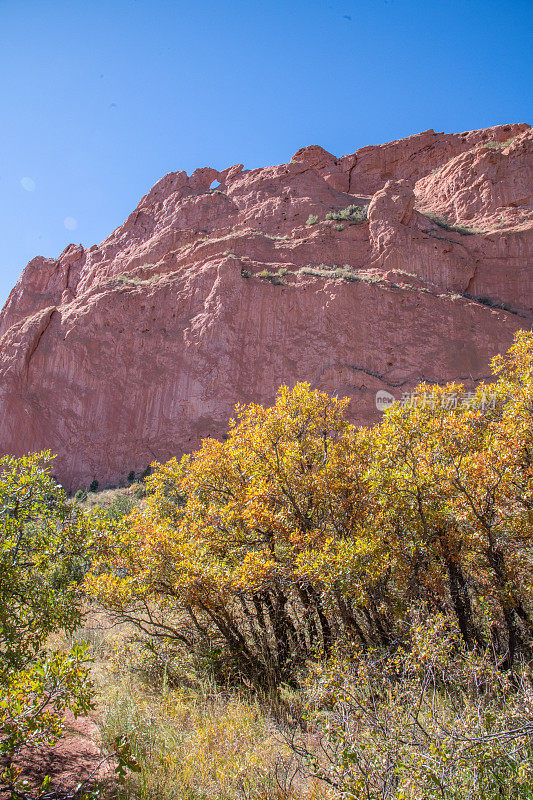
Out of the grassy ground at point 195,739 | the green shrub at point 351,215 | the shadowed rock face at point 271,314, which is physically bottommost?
the grassy ground at point 195,739

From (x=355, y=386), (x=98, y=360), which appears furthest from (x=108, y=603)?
(x=98, y=360)

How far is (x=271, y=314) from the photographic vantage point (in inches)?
942

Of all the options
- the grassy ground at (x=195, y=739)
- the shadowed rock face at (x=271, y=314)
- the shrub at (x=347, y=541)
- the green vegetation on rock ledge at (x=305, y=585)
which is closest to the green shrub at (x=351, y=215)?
the shadowed rock face at (x=271, y=314)

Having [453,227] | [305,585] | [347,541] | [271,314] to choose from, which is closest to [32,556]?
[305,585]

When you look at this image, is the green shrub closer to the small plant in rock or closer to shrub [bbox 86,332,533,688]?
the small plant in rock

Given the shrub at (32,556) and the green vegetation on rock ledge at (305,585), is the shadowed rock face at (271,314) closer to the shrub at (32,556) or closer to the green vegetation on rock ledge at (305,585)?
the green vegetation on rock ledge at (305,585)

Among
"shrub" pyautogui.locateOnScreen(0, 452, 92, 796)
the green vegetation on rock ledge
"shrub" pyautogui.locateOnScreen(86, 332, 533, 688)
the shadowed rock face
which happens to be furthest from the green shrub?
"shrub" pyautogui.locateOnScreen(0, 452, 92, 796)

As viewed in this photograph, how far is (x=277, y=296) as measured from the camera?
24109mm

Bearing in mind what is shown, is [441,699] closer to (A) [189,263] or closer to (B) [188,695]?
(B) [188,695]

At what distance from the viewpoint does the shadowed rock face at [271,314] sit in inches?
870

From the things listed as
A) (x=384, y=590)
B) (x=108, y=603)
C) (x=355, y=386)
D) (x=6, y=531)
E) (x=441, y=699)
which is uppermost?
(x=355, y=386)

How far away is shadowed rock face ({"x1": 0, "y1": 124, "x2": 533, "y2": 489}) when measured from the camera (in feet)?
Result: 72.5

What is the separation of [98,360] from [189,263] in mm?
8547

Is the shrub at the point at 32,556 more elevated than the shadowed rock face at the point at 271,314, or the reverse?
the shadowed rock face at the point at 271,314
